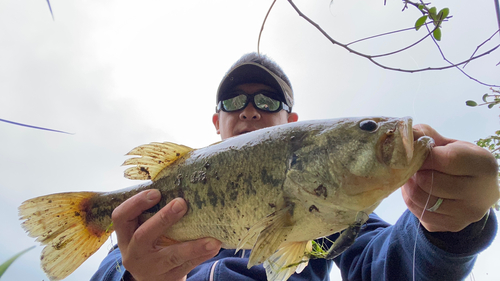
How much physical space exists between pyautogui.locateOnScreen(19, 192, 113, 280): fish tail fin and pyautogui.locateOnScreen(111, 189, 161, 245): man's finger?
151 mm

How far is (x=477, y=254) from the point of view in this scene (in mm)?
1267

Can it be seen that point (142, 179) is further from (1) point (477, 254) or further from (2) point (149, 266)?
(1) point (477, 254)

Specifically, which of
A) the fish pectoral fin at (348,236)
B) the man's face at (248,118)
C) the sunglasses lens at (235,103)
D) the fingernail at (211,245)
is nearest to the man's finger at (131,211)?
the fingernail at (211,245)

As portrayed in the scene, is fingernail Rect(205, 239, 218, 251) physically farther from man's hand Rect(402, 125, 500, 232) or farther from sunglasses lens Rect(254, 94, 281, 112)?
sunglasses lens Rect(254, 94, 281, 112)

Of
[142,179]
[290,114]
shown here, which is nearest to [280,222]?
[142,179]

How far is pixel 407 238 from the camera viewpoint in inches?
59.4

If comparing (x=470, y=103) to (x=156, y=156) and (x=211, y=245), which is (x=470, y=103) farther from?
(x=156, y=156)

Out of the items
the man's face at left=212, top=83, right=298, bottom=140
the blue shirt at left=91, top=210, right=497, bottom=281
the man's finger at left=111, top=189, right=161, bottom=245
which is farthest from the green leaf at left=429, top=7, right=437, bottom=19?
the man's face at left=212, top=83, right=298, bottom=140

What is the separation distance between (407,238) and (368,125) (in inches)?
34.0

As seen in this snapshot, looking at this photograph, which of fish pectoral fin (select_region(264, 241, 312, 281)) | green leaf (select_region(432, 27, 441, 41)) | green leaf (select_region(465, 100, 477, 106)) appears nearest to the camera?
green leaf (select_region(432, 27, 441, 41))

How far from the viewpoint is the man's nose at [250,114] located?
9.27 feet

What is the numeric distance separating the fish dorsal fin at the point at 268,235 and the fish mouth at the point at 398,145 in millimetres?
451

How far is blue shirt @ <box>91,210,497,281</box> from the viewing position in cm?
124

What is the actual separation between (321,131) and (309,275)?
1.44 meters
